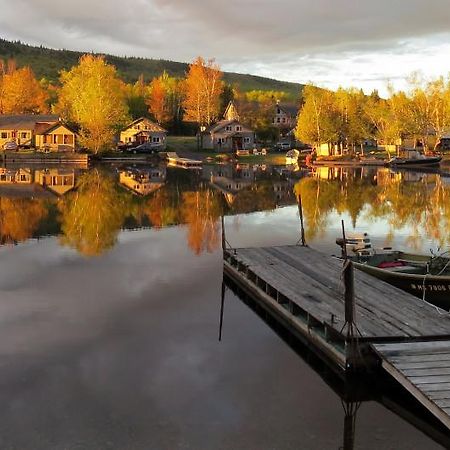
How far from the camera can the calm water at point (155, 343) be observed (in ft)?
34.7

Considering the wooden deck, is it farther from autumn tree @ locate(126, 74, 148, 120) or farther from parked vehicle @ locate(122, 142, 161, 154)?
autumn tree @ locate(126, 74, 148, 120)

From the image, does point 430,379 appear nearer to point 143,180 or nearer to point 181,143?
point 143,180

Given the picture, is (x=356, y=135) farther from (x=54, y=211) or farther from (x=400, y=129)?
(x=54, y=211)

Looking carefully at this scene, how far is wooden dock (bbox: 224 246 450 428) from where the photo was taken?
1121 centimetres

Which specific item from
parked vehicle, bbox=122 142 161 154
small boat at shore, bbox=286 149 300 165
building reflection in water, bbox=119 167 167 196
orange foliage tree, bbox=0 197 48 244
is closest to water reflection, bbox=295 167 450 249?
building reflection in water, bbox=119 167 167 196

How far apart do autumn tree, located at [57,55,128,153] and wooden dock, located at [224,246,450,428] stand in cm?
7226

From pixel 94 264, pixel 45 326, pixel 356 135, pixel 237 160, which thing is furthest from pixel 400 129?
pixel 45 326

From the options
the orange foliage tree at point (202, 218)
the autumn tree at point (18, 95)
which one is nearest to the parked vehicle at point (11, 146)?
the autumn tree at point (18, 95)

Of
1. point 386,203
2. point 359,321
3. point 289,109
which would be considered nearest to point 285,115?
point 289,109

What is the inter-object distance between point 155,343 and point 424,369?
21.3 feet

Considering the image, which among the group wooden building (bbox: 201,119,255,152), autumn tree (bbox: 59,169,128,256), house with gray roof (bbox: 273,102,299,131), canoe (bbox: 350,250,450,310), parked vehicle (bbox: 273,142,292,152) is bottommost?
autumn tree (bbox: 59,169,128,256)

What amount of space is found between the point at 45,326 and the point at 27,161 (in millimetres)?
77391

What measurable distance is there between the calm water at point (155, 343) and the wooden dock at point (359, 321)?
2.12 feet

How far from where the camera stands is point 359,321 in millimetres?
13570
